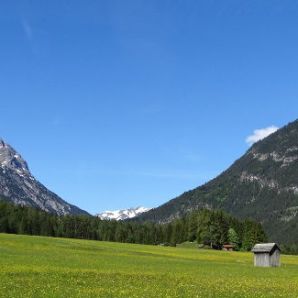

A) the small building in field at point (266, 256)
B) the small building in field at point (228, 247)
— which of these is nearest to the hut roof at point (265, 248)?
the small building in field at point (266, 256)

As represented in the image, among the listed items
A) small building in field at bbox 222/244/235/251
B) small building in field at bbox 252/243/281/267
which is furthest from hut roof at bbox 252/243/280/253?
small building in field at bbox 222/244/235/251

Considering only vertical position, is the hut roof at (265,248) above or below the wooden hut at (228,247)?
below

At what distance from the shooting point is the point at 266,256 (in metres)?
93.8

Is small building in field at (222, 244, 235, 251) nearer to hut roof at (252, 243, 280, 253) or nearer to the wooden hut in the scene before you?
the wooden hut

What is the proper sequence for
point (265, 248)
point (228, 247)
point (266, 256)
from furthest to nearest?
point (228, 247) < point (265, 248) < point (266, 256)

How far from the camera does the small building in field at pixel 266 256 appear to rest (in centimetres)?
9344

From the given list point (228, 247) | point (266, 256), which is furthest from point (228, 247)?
point (266, 256)

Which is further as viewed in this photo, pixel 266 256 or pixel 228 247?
pixel 228 247

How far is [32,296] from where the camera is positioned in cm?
2844

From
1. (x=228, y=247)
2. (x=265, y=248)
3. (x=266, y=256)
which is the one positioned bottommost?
(x=266, y=256)

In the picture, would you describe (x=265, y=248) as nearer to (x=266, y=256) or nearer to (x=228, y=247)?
(x=266, y=256)

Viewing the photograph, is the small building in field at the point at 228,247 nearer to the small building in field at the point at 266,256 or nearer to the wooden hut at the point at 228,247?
the wooden hut at the point at 228,247

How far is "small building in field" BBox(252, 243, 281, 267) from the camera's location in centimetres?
9344

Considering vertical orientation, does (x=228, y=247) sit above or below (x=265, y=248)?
above
